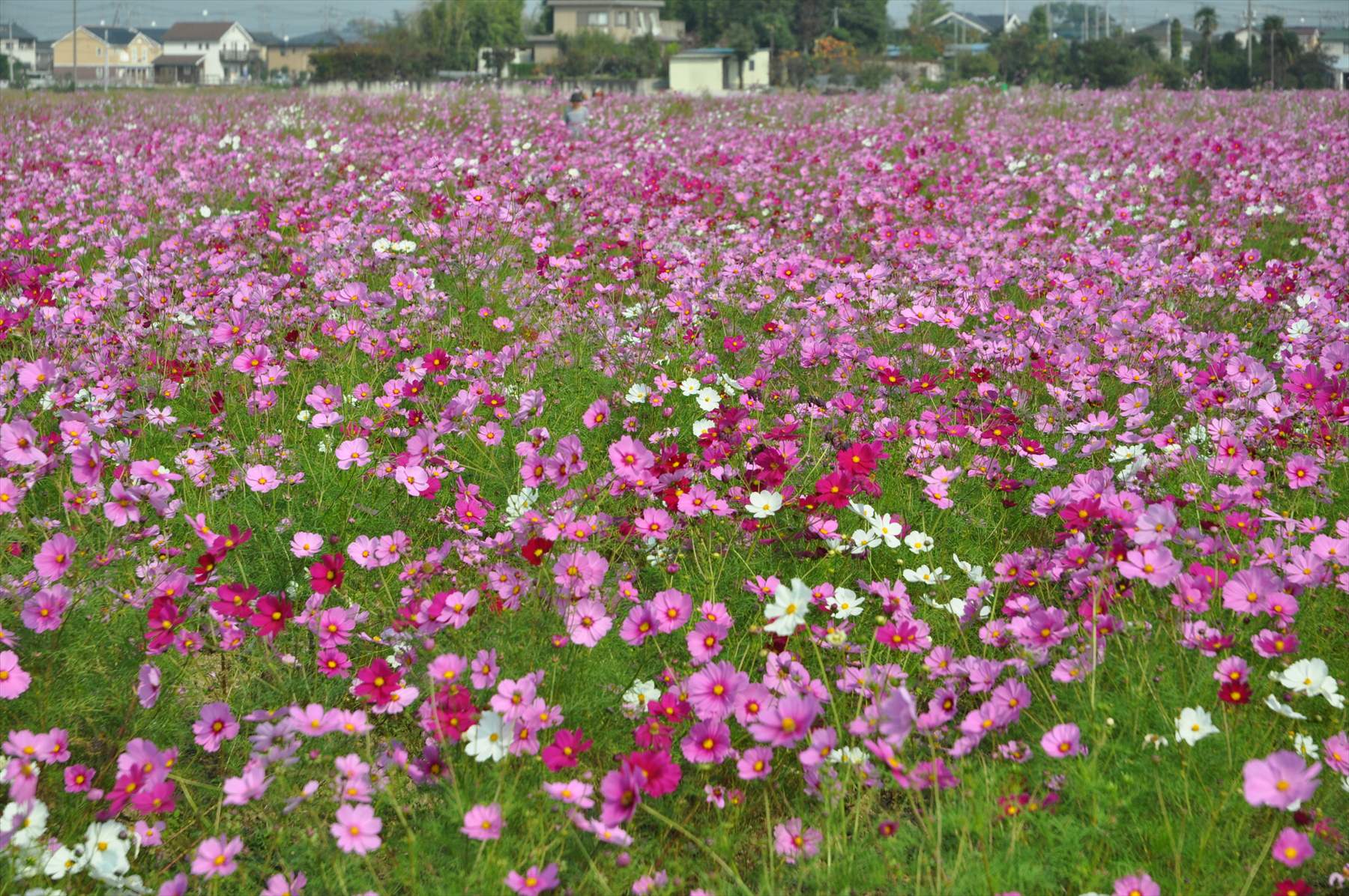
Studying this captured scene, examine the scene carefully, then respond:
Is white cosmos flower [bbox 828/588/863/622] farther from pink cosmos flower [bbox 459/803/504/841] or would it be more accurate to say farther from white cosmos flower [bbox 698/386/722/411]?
white cosmos flower [bbox 698/386/722/411]

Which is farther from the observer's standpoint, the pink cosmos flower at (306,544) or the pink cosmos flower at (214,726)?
the pink cosmos flower at (306,544)

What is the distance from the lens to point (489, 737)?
178 cm

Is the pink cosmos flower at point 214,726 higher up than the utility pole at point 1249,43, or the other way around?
the utility pole at point 1249,43

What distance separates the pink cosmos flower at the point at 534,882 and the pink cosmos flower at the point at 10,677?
980mm

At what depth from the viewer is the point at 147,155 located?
388 inches

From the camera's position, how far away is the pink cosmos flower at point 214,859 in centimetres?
162

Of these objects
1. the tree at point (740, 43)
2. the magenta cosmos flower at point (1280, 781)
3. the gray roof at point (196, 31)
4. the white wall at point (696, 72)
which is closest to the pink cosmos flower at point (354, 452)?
the magenta cosmos flower at point (1280, 781)

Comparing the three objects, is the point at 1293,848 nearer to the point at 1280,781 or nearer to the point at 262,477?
the point at 1280,781

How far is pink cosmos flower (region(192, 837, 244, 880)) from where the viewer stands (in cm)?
162

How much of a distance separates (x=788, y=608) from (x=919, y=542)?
800mm

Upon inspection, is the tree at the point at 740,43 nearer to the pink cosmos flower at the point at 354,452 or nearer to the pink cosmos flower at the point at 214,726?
the pink cosmos flower at the point at 354,452

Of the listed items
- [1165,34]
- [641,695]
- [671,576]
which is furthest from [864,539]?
[1165,34]

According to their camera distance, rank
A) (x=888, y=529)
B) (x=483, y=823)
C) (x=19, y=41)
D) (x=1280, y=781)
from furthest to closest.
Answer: (x=19, y=41) → (x=888, y=529) → (x=483, y=823) → (x=1280, y=781)

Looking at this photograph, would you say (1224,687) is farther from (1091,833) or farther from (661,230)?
(661,230)
